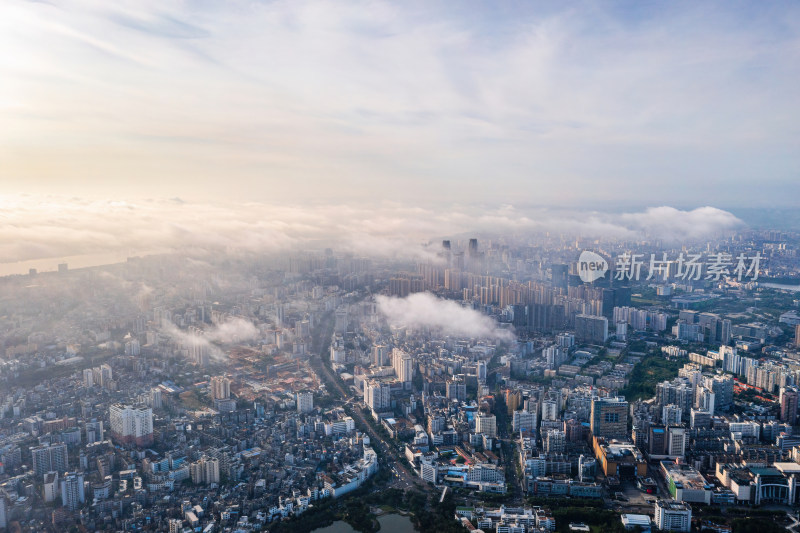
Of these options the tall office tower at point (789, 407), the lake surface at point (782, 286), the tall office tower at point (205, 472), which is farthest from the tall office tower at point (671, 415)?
the lake surface at point (782, 286)

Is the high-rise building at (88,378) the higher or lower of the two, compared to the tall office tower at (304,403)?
higher

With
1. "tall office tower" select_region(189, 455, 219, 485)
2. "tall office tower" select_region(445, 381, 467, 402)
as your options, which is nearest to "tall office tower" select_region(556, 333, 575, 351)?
"tall office tower" select_region(445, 381, 467, 402)

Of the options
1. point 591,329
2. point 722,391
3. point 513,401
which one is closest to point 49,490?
point 513,401

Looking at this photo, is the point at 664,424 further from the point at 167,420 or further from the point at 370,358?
the point at 167,420

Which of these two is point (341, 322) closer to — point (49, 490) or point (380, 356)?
point (380, 356)

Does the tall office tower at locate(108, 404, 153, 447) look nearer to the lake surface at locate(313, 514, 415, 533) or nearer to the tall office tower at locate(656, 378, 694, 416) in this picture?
the lake surface at locate(313, 514, 415, 533)

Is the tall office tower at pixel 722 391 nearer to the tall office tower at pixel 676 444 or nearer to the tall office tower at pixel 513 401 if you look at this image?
the tall office tower at pixel 676 444
